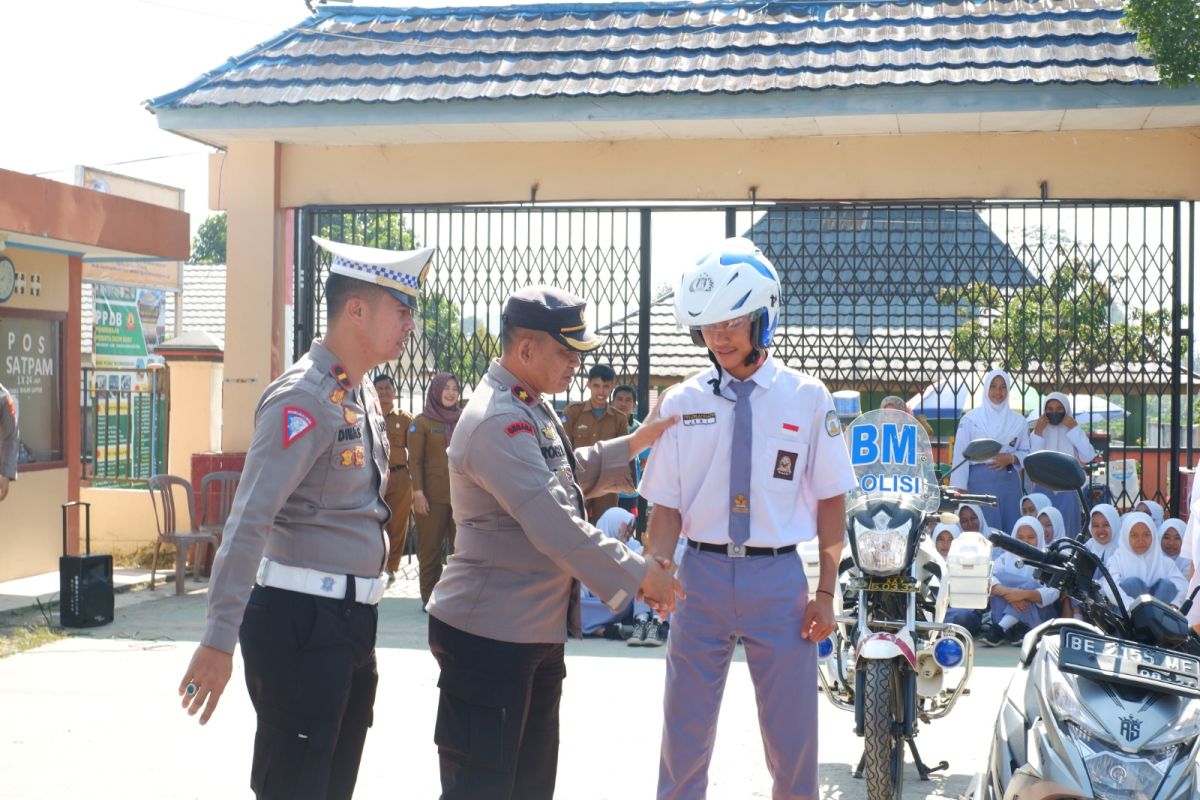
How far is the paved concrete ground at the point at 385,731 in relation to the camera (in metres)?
5.34

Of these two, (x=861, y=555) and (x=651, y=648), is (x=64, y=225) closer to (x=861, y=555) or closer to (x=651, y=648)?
(x=651, y=648)

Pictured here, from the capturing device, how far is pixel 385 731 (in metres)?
6.20

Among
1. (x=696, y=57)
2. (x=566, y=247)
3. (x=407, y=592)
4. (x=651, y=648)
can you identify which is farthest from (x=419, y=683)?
(x=696, y=57)

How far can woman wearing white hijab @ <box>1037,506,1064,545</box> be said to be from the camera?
9500 mm

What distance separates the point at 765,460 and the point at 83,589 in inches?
258

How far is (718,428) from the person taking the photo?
3.80 m

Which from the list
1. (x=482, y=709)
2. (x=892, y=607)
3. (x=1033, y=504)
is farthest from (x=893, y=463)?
(x=1033, y=504)

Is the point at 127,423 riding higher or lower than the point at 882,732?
higher

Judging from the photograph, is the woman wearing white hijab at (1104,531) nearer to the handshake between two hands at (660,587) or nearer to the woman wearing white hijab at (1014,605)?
the woman wearing white hijab at (1014,605)

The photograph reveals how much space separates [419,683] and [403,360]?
18.2 feet

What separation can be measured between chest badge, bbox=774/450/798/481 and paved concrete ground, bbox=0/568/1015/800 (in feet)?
6.47

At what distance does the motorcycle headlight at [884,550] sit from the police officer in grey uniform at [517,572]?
1323mm

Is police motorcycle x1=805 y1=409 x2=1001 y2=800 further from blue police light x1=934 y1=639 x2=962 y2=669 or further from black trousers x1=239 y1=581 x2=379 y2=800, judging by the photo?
black trousers x1=239 y1=581 x2=379 y2=800

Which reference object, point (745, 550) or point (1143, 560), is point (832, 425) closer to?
point (745, 550)
